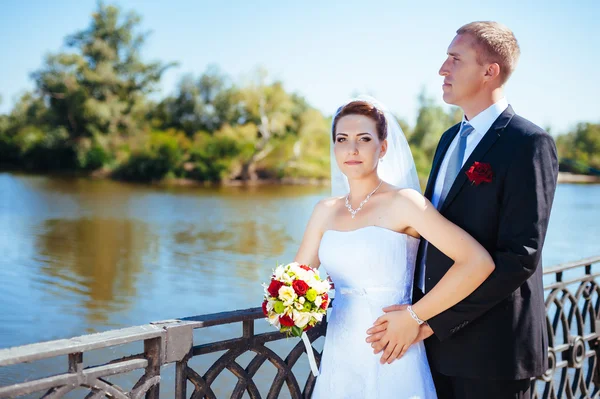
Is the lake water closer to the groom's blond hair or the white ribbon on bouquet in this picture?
the white ribbon on bouquet

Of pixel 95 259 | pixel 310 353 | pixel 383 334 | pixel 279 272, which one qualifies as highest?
pixel 279 272

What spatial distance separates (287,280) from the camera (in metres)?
2.06

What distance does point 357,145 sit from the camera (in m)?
2.25

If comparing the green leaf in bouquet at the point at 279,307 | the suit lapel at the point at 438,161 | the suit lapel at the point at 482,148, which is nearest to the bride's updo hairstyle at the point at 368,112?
the suit lapel at the point at 438,161

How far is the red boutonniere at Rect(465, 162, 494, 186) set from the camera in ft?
6.40

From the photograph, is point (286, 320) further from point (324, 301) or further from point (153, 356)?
point (153, 356)

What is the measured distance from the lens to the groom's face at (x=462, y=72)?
6.80 feet

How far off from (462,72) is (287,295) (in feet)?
3.15

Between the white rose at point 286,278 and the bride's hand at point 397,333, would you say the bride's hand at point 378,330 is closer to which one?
the bride's hand at point 397,333

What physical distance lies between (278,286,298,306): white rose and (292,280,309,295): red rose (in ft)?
0.04

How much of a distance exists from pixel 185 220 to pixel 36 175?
2023 centimetres

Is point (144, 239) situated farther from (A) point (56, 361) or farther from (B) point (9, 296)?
(A) point (56, 361)

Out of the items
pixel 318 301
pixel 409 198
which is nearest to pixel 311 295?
pixel 318 301

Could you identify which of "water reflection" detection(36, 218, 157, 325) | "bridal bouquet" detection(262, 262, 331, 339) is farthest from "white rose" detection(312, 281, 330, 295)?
"water reflection" detection(36, 218, 157, 325)
